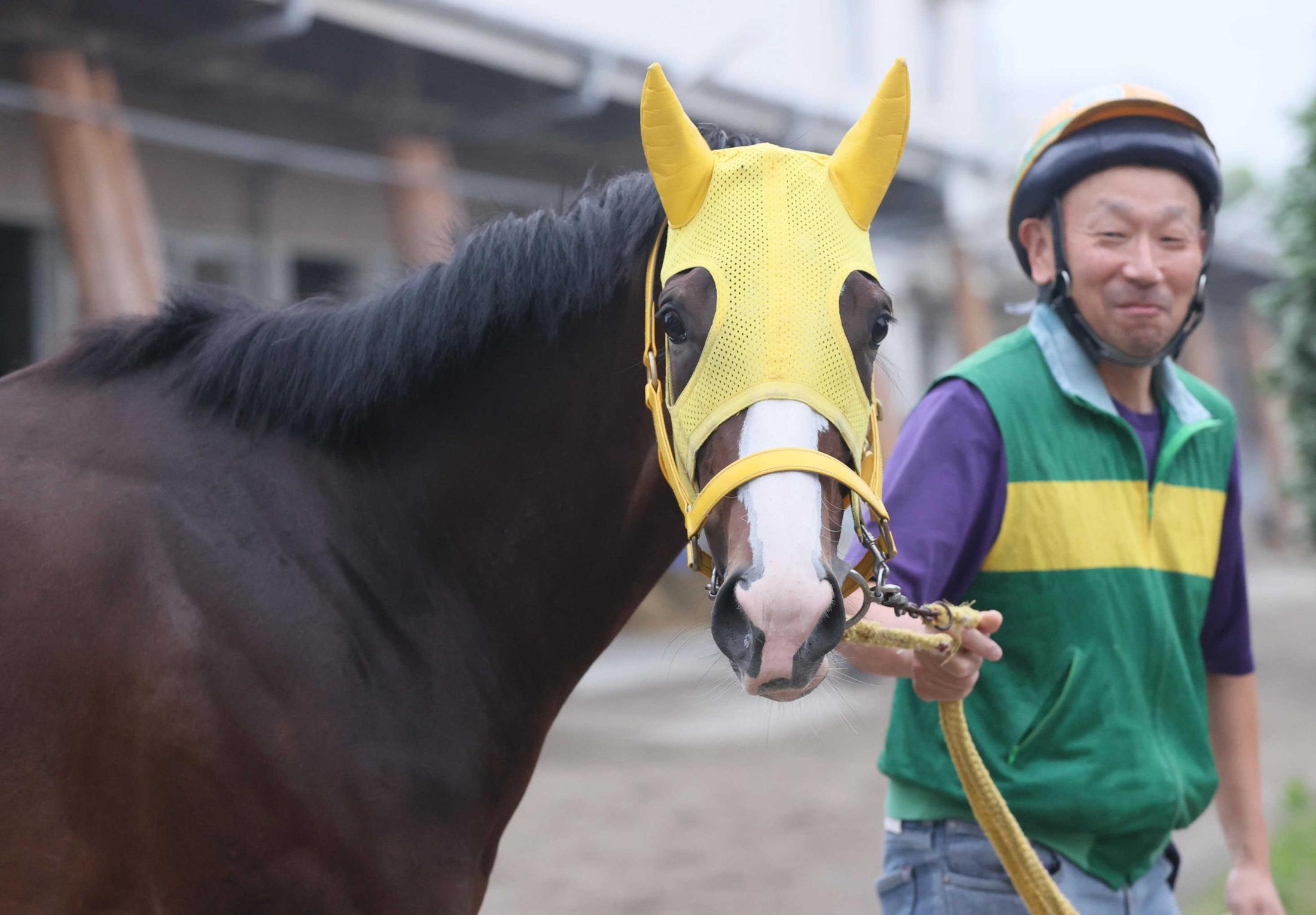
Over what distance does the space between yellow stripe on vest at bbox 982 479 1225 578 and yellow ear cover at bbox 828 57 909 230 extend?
59 centimetres

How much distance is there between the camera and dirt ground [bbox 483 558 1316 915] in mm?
4793

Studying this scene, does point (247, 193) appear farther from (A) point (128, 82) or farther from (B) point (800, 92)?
(B) point (800, 92)

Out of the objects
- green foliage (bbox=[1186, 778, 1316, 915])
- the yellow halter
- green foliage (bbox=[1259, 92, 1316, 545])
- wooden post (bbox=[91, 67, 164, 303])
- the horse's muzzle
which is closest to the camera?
the horse's muzzle

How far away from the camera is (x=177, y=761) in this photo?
162 centimetres

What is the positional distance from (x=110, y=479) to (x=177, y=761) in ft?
1.42

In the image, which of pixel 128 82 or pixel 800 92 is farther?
pixel 800 92

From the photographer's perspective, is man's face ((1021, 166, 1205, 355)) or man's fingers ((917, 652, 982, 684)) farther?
man's face ((1021, 166, 1205, 355))

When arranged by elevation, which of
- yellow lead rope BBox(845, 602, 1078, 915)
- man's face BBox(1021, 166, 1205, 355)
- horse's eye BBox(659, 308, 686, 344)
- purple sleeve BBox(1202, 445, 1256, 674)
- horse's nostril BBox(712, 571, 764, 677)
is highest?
man's face BBox(1021, 166, 1205, 355)

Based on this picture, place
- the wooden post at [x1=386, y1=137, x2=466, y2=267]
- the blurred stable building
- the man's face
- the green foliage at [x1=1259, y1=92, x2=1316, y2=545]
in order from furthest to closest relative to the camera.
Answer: the wooden post at [x1=386, y1=137, x2=466, y2=267], the green foliage at [x1=1259, y1=92, x2=1316, y2=545], the blurred stable building, the man's face

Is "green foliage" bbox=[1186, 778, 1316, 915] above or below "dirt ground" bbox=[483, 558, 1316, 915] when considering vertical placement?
above

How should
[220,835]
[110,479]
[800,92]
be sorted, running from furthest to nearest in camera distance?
[800,92], [110,479], [220,835]

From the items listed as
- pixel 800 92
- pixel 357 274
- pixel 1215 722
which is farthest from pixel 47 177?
pixel 800 92

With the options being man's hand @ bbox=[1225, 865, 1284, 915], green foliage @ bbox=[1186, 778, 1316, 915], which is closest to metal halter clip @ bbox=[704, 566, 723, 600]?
man's hand @ bbox=[1225, 865, 1284, 915]

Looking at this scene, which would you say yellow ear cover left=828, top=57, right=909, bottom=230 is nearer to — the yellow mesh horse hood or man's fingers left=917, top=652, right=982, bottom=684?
the yellow mesh horse hood
